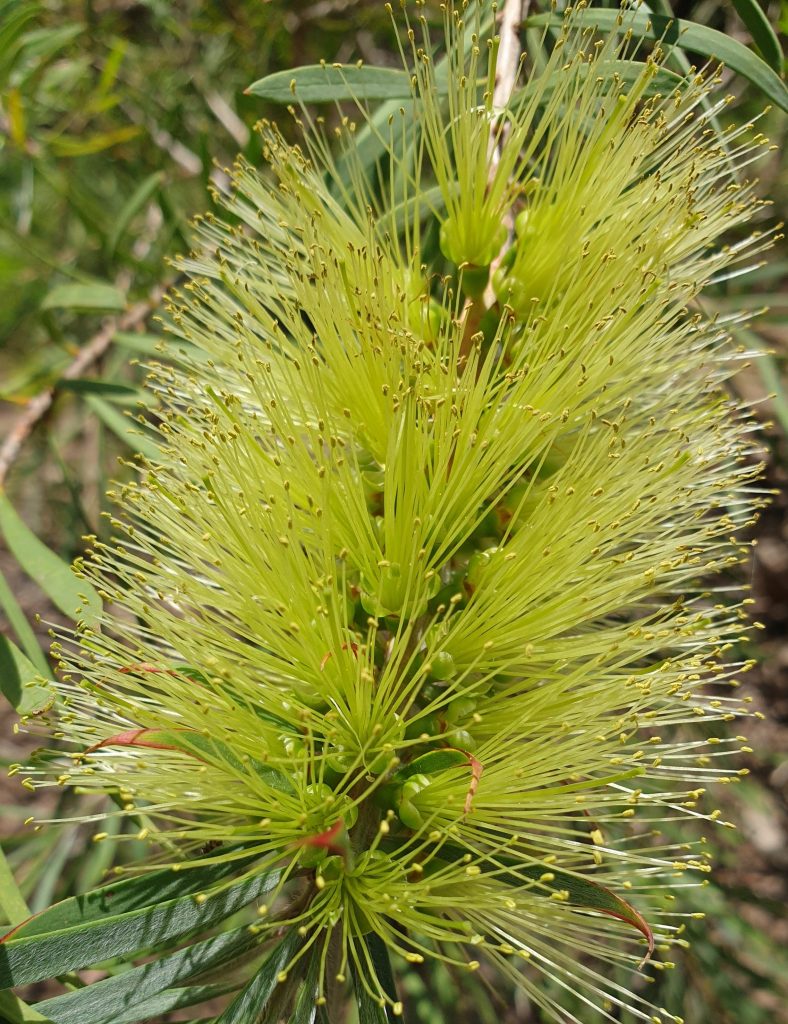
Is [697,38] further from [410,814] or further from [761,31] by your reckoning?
[410,814]

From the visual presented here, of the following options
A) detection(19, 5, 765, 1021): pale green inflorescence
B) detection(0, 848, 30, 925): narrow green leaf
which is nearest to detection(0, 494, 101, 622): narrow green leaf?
detection(19, 5, 765, 1021): pale green inflorescence

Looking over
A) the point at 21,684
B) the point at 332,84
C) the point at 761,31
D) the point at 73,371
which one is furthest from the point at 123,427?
the point at 761,31

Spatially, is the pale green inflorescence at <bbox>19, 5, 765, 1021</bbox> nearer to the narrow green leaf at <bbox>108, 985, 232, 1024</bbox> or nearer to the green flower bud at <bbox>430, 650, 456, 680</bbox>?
the green flower bud at <bbox>430, 650, 456, 680</bbox>

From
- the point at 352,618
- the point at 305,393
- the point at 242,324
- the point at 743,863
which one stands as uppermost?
the point at 242,324

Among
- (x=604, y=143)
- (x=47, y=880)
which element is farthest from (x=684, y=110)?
(x=47, y=880)

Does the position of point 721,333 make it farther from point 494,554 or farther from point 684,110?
point 494,554

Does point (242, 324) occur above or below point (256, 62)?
below
